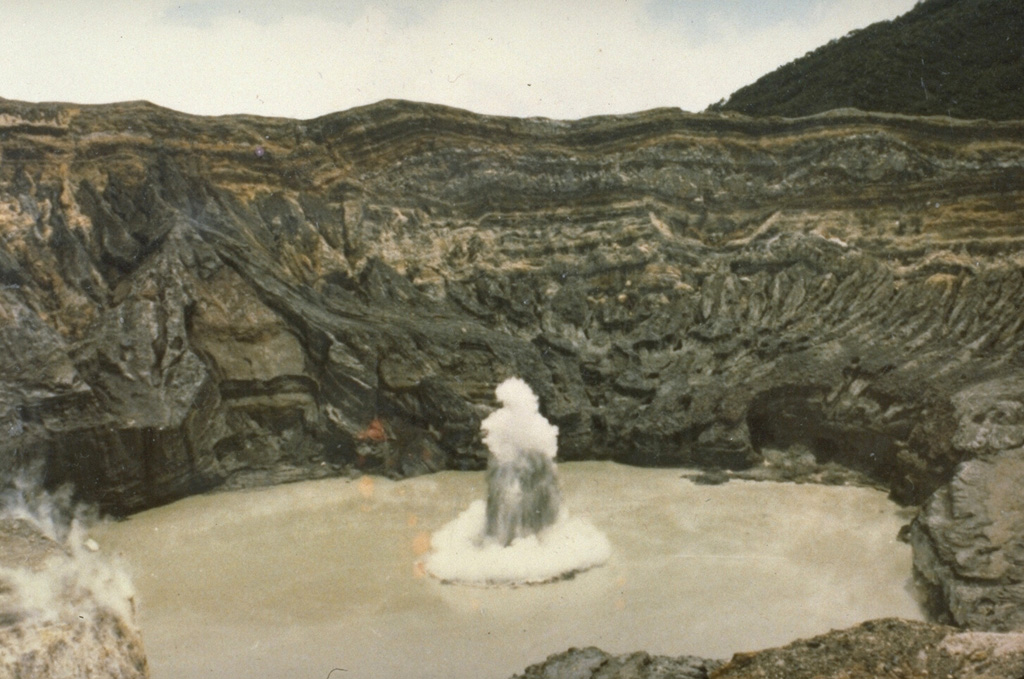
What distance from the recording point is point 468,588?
8516 mm

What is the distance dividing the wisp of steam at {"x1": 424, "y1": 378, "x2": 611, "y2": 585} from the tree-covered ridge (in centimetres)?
1132

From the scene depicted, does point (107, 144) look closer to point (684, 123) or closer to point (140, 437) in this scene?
point (140, 437)

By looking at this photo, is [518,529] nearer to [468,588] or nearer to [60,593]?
[468,588]

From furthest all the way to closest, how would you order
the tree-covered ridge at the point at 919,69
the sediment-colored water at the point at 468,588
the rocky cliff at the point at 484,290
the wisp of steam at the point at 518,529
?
the tree-covered ridge at the point at 919,69, the rocky cliff at the point at 484,290, the wisp of steam at the point at 518,529, the sediment-colored water at the point at 468,588

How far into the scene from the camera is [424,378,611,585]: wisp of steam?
28.7 ft

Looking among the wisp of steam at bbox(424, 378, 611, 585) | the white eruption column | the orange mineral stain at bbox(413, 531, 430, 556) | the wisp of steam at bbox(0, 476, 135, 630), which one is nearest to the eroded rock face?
the wisp of steam at bbox(424, 378, 611, 585)

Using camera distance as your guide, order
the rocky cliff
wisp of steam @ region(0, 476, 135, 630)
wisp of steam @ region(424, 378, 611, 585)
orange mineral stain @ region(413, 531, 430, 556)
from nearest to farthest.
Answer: wisp of steam @ region(0, 476, 135, 630) → wisp of steam @ region(424, 378, 611, 585) → orange mineral stain @ region(413, 531, 430, 556) → the rocky cliff

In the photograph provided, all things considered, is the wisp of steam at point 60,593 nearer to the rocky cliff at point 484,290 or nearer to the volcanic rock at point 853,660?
the volcanic rock at point 853,660

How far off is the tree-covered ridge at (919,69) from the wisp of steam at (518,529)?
11322mm

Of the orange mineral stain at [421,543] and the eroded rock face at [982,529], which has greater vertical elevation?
the eroded rock face at [982,529]

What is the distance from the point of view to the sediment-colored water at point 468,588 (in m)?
7.42

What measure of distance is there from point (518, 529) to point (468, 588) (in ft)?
3.28

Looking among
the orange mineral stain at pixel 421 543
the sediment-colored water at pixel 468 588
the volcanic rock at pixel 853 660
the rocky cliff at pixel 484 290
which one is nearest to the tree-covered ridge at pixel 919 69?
→ the rocky cliff at pixel 484 290

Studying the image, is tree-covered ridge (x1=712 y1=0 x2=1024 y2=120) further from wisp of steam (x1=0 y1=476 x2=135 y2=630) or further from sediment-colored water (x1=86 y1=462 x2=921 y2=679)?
wisp of steam (x1=0 y1=476 x2=135 y2=630)
